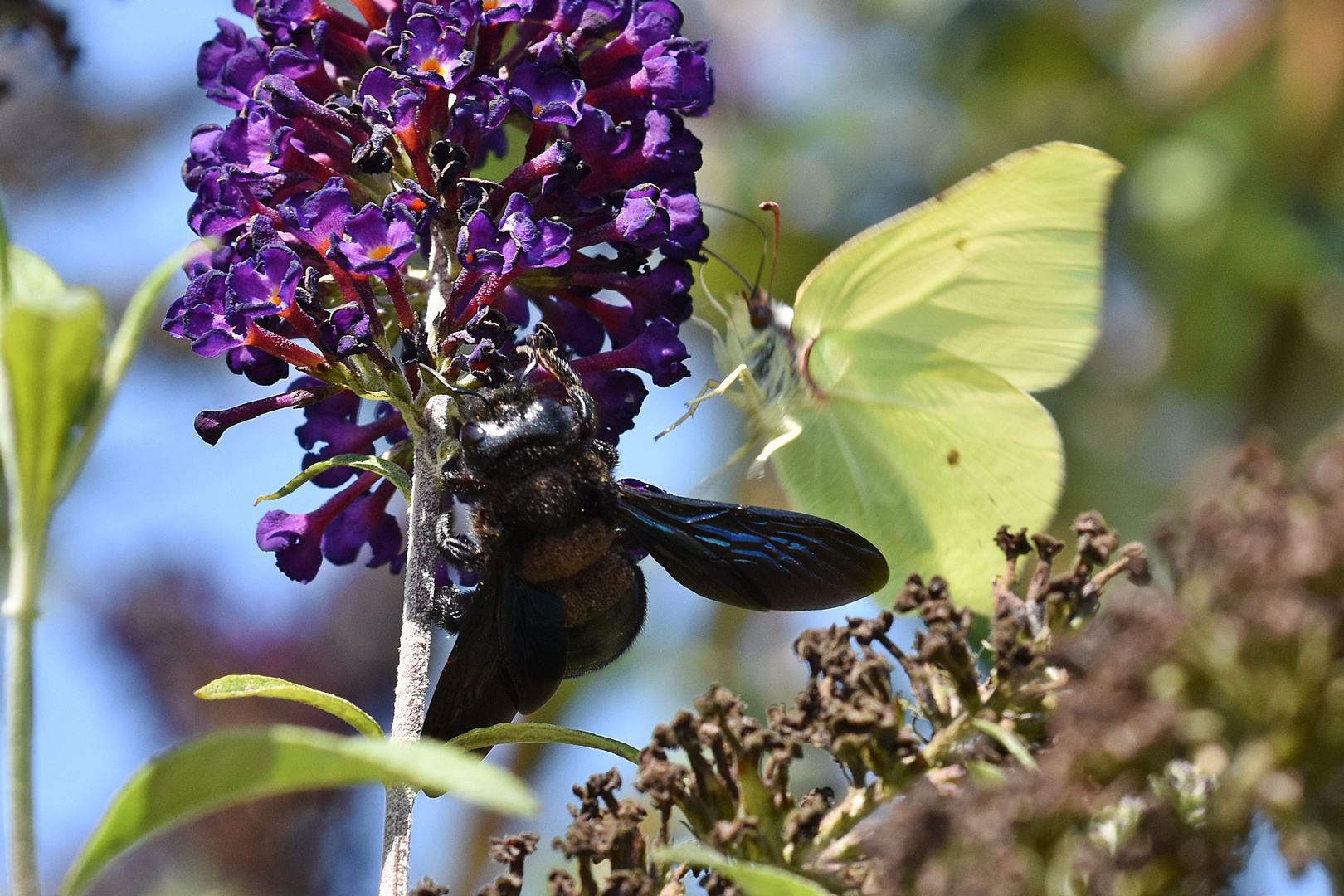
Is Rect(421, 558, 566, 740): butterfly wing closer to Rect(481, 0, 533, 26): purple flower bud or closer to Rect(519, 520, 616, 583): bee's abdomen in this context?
Rect(519, 520, 616, 583): bee's abdomen

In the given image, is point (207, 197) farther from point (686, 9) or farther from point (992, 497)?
point (686, 9)

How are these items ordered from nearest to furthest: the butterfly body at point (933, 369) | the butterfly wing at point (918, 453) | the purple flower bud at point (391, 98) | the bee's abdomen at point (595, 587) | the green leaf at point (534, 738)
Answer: the green leaf at point (534, 738) < the purple flower bud at point (391, 98) < the bee's abdomen at point (595, 587) < the butterfly body at point (933, 369) < the butterfly wing at point (918, 453)

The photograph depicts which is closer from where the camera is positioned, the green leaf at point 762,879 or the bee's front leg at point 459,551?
the green leaf at point 762,879

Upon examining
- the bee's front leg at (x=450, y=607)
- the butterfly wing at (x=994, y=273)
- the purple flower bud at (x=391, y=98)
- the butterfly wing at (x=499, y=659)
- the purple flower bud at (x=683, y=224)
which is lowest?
the butterfly wing at (x=994, y=273)

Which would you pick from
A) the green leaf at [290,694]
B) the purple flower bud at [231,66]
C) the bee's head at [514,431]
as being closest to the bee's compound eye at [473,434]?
the bee's head at [514,431]

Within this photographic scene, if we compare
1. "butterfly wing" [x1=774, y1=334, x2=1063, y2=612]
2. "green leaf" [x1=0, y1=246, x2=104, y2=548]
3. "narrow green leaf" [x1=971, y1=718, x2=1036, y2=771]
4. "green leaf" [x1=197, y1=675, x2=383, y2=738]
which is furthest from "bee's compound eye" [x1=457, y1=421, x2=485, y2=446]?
"butterfly wing" [x1=774, y1=334, x2=1063, y2=612]

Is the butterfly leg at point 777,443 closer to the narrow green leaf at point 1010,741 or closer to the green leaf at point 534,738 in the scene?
the green leaf at point 534,738
